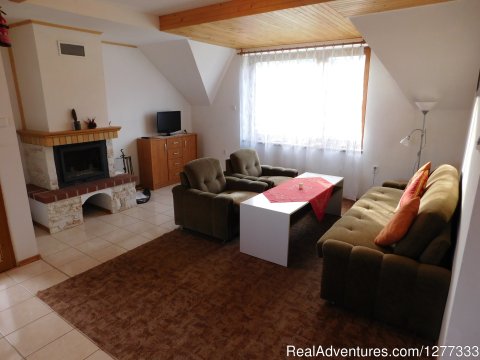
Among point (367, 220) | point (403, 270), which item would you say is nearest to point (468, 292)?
point (403, 270)

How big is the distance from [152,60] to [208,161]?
2.68 m

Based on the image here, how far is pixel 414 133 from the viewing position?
428cm

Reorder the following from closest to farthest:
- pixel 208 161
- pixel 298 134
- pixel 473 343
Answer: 1. pixel 473 343
2. pixel 208 161
3. pixel 298 134

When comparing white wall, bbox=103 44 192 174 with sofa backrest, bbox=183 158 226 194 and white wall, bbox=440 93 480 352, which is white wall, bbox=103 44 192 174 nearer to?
sofa backrest, bbox=183 158 226 194

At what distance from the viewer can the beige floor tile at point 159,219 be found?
13.4ft

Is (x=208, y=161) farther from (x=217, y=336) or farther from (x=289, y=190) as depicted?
(x=217, y=336)

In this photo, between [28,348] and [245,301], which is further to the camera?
[245,301]

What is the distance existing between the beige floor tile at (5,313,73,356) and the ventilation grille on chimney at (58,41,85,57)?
309cm

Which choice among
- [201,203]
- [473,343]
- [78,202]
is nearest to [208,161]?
[201,203]

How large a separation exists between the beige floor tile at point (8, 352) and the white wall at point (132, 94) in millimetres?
3496

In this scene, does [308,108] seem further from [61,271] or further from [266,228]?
[61,271]

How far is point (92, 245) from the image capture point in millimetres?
3447

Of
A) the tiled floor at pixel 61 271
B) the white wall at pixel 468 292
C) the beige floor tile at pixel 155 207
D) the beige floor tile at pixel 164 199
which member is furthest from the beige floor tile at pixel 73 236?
the white wall at pixel 468 292

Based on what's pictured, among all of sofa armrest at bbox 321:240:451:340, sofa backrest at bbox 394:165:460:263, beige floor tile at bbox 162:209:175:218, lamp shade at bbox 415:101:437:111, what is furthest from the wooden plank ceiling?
beige floor tile at bbox 162:209:175:218
